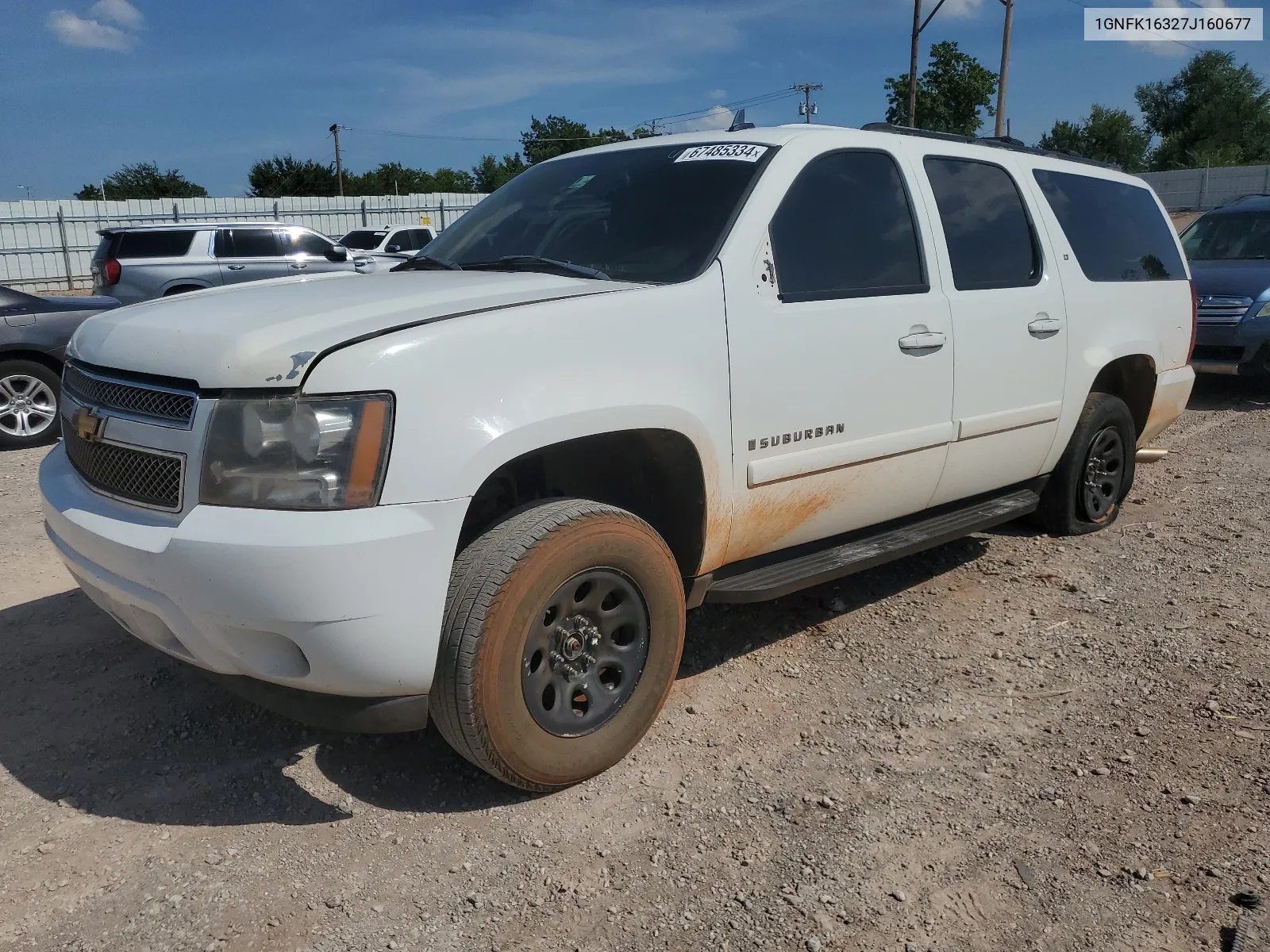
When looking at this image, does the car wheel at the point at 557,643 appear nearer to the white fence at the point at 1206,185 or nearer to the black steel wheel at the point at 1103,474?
the black steel wheel at the point at 1103,474

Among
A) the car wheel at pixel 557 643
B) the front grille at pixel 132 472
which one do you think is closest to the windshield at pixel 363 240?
the front grille at pixel 132 472

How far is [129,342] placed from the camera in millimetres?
2670

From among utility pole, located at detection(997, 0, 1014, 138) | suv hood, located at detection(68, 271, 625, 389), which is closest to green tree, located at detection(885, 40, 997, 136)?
utility pole, located at detection(997, 0, 1014, 138)

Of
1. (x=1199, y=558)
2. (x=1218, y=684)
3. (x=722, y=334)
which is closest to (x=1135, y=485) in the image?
(x=1199, y=558)

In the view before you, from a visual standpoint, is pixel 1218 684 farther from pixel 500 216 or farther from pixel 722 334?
pixel 500 216

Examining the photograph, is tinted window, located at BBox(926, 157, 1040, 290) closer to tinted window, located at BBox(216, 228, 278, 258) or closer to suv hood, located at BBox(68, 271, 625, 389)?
suv hood, located at BBox(68, 271, 625, 389)

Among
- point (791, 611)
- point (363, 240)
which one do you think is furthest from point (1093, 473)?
point (363, 240)

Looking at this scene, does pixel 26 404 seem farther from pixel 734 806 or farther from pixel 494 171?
pixel 494 171

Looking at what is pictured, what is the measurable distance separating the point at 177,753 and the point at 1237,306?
31.9ft

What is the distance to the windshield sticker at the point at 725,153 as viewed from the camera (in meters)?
3.47

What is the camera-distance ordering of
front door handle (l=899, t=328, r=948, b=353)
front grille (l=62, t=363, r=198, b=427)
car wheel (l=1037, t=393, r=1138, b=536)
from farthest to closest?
car wheel (l=1037, t=393, r=1138, b=536), front door handle (l=899, t=328, r=948, b=353), front grille (l=62, t=363, r=198, b=427)

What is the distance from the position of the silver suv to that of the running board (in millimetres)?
10252

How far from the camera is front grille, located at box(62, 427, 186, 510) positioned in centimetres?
247

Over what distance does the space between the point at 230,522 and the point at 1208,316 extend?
9.74 metres
